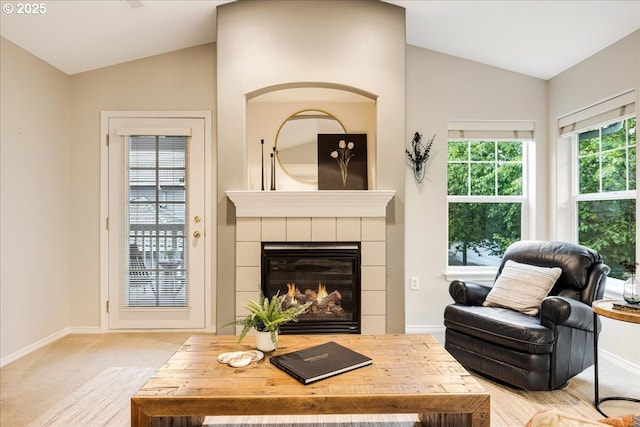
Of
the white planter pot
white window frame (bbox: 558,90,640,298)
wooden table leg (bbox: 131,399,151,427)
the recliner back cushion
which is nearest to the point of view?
wooden table leg (bbox: 131,399,151,427)

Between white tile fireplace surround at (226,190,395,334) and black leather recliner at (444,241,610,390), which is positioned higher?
white tile fireplace surround at (226,190,395,334)

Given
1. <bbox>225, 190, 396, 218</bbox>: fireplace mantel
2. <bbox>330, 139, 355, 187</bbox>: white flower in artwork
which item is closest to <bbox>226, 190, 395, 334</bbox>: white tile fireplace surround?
<bbox>225, 190, 396, 218</bbox>: fireplace mantel

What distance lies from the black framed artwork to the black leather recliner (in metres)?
1.20

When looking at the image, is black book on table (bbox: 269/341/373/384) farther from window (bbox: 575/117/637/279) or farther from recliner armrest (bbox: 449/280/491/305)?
window (bbox: 575/117/637/279)

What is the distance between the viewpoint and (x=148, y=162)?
12.1 ft

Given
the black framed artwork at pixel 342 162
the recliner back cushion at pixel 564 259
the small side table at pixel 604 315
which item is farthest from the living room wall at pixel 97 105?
the small side table at pixel 604 315

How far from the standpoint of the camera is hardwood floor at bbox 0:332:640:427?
2.16 m

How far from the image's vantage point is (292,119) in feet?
11.6

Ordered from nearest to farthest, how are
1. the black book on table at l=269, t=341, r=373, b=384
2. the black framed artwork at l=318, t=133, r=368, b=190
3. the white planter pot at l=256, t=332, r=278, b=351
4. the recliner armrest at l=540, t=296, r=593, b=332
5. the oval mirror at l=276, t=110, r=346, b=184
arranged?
the black book on table at l=269, t=341, r=373, b=384 → the white planter pot at l=256, t=332, r=278, b=351 → the recliner armrest at l=540, t=296, r=593, b=332 → the black framed artwork at l=318, t=133, r=368, b=190 → the oval mirror at l=276, t=110, r=346, b=184

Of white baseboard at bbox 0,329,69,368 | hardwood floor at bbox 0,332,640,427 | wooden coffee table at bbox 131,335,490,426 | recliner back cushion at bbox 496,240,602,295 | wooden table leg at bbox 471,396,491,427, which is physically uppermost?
recliner back cushion at bbox 496,240,602,295

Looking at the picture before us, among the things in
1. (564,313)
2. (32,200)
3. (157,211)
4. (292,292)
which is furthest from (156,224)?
(564,313)

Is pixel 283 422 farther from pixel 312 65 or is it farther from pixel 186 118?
pixel 186 118

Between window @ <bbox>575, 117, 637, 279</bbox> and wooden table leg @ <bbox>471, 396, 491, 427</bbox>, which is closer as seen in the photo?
wooden table leg @ <bbox>471, 396, 491, 427</bbox>

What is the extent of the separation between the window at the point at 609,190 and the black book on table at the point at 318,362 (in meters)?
2.49
